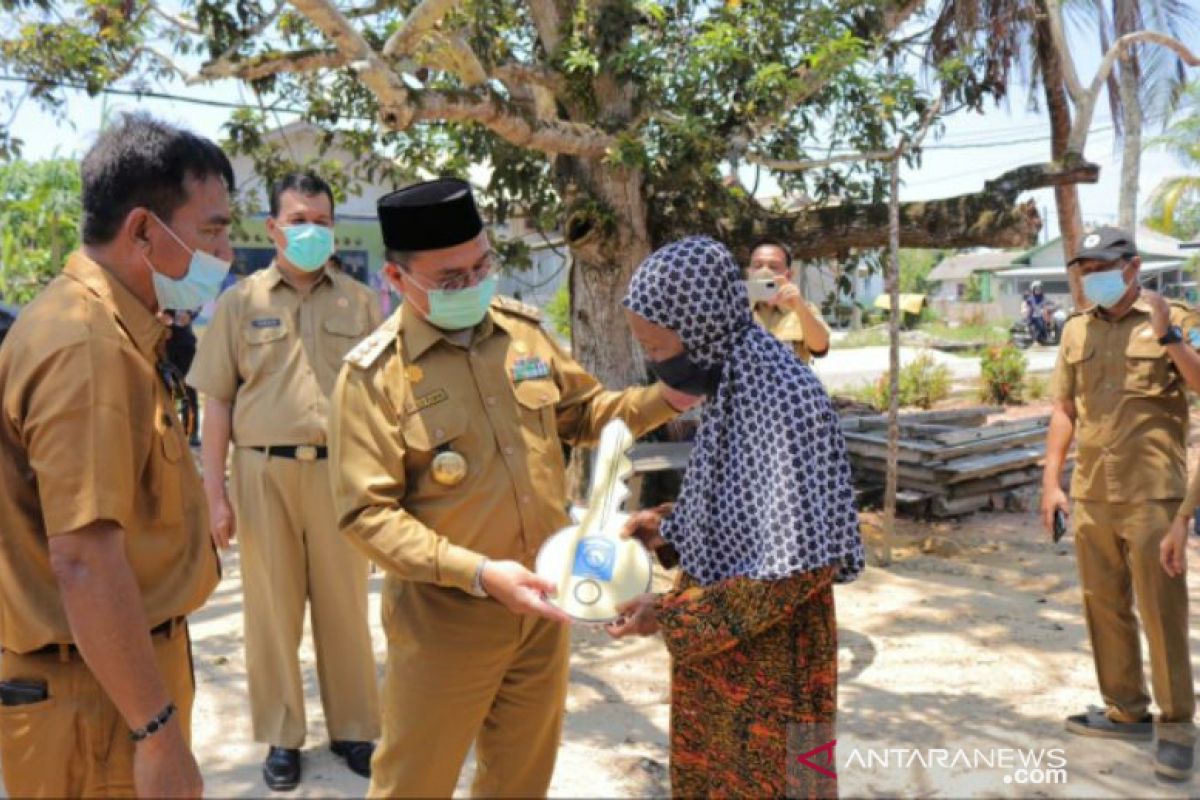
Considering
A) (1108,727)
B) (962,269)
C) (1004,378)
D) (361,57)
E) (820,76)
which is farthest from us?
(962,269)

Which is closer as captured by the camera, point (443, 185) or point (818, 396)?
point (818, 396)

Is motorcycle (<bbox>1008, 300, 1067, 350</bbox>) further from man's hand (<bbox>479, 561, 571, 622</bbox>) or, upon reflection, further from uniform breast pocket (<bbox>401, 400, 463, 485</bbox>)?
man's hand (<bbox>479, 561, 571, 622</bbox>)

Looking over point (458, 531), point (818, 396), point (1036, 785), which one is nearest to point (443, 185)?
point (458, 531)

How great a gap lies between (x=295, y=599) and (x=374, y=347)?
159cm

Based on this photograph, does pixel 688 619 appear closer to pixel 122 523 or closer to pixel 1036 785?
pixel 122 523

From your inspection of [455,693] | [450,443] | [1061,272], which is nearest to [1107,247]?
[450,443]

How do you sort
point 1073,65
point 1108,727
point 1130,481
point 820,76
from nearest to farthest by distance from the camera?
1. point 1130,481
2. point 1108,727
3. point 820,76
4. point 1073,65

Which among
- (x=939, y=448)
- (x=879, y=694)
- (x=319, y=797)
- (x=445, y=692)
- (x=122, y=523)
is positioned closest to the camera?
(x=122, y=523)

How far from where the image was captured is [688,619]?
2.05 metres

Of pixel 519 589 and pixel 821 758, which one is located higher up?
pixel 519 589

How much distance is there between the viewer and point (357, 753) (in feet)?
11.9

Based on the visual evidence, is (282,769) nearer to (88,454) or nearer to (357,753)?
(357,753)

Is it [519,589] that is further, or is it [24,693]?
[519,589]

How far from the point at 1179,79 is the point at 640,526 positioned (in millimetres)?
15665
